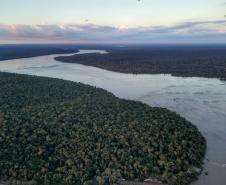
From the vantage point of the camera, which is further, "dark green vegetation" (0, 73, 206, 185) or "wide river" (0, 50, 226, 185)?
"wide river" (0, 50, 226, 185)

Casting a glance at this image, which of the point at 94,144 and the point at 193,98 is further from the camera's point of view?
the point at 193,98

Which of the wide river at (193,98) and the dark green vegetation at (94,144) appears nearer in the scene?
the dark green vegetation at (94,144)

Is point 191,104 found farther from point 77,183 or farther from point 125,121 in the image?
point 77,183

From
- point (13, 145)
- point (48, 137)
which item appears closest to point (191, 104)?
point (48, 137)

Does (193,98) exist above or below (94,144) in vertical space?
above
